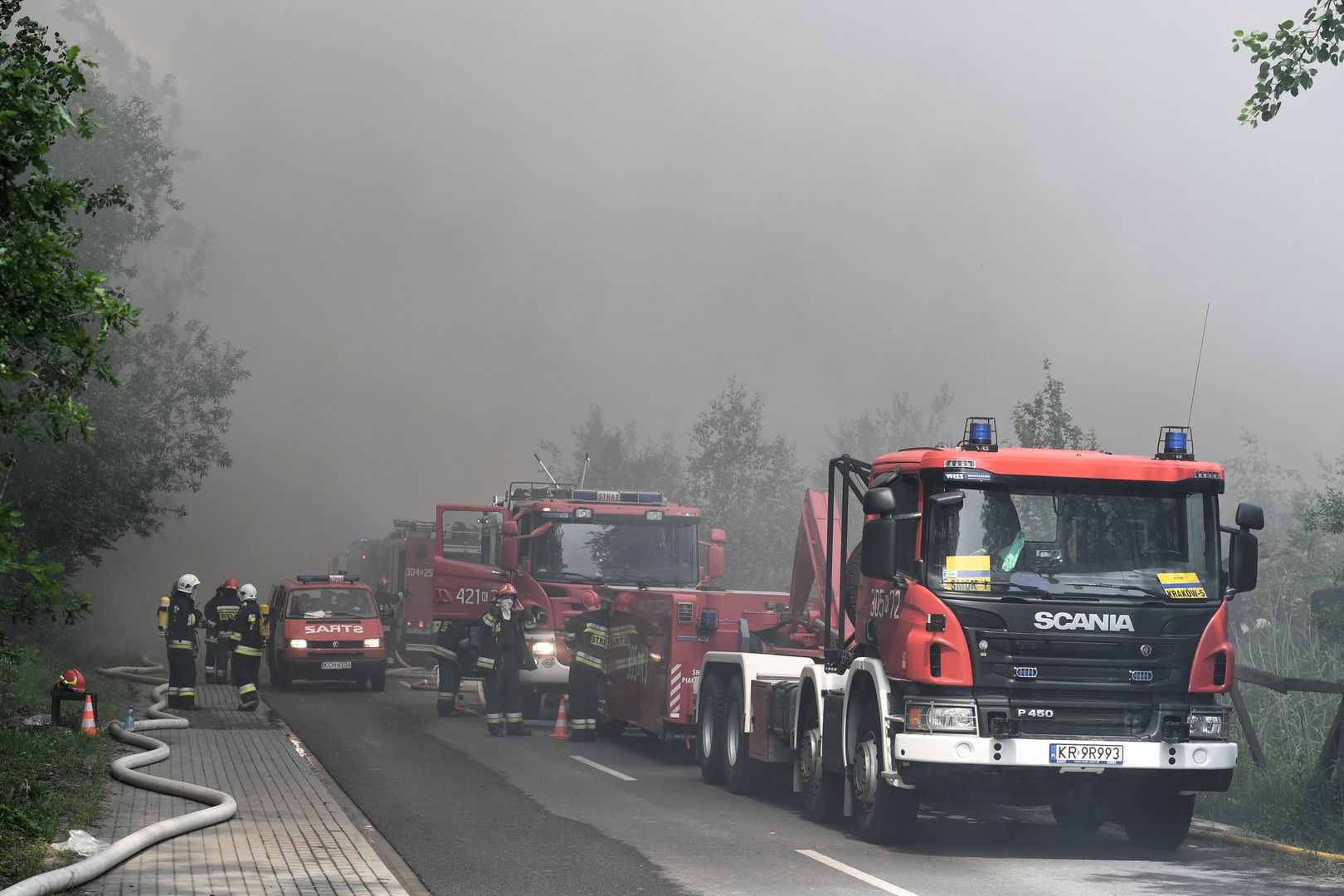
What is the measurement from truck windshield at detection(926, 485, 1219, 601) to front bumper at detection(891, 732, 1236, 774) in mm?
981

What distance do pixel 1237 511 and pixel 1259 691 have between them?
6208 mm

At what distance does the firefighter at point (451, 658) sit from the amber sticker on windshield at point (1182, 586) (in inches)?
→ 505

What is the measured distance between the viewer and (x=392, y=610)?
100.0 ft

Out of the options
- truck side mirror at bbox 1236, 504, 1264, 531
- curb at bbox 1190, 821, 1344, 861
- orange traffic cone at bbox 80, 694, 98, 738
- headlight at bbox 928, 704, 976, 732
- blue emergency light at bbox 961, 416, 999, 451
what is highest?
blue emergency light at bbox 961, 416, 999, 451

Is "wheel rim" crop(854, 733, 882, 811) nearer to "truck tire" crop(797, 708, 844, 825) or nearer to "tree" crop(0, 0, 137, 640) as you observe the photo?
"truck tire" crop(797, 708, 844, 825)

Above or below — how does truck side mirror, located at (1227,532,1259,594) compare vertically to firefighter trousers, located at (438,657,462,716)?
above

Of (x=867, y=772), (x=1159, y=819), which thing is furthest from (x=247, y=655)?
A: (x=1159, y=819)

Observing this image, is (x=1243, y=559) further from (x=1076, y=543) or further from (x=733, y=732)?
(x=733, y=732)

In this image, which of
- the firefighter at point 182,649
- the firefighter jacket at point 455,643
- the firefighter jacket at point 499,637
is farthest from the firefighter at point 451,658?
the firefighter at point 182,649

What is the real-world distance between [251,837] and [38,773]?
A: 8.53 feet

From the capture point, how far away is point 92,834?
30.1 ft

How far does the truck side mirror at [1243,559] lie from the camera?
391 inches

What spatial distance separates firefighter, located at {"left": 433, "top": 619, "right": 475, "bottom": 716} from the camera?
20.9 metres

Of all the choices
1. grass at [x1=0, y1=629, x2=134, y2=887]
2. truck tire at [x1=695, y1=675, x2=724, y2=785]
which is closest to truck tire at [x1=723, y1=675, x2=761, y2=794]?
truck tire at [x1=695, y1=675, x2=724, y2=785]
